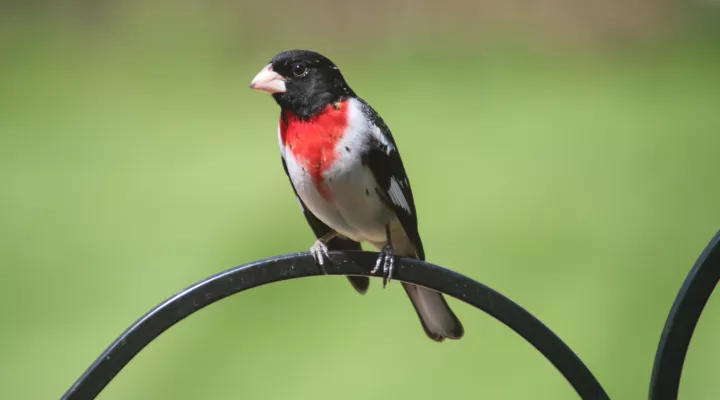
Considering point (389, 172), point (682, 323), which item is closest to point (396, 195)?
point (389, 172)

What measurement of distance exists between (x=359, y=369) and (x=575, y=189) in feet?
2.80

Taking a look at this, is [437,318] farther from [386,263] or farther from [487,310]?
[487,310]

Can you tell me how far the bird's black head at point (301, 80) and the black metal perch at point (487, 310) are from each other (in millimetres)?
297

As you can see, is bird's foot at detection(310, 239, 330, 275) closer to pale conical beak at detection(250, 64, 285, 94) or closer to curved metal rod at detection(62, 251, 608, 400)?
A: curved metal rod at detection(62, 251, 608, 400)

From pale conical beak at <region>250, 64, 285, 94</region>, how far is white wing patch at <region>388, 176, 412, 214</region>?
20 cm

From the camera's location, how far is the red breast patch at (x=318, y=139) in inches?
42.2

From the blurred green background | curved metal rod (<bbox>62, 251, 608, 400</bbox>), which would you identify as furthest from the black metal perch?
the blurred green background

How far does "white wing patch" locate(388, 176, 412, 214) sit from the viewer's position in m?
1.13

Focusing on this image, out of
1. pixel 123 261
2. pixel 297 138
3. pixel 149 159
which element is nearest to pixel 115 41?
pixel 149 159

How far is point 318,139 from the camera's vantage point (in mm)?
1074

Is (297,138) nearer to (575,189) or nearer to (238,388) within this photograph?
(238,388)

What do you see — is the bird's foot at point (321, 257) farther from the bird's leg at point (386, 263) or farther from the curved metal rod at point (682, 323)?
the curved metal rod at point (682, 323)

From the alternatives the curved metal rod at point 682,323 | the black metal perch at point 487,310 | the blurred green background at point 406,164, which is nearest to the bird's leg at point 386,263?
the black metal perch at point 487,310

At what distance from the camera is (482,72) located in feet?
8.20
